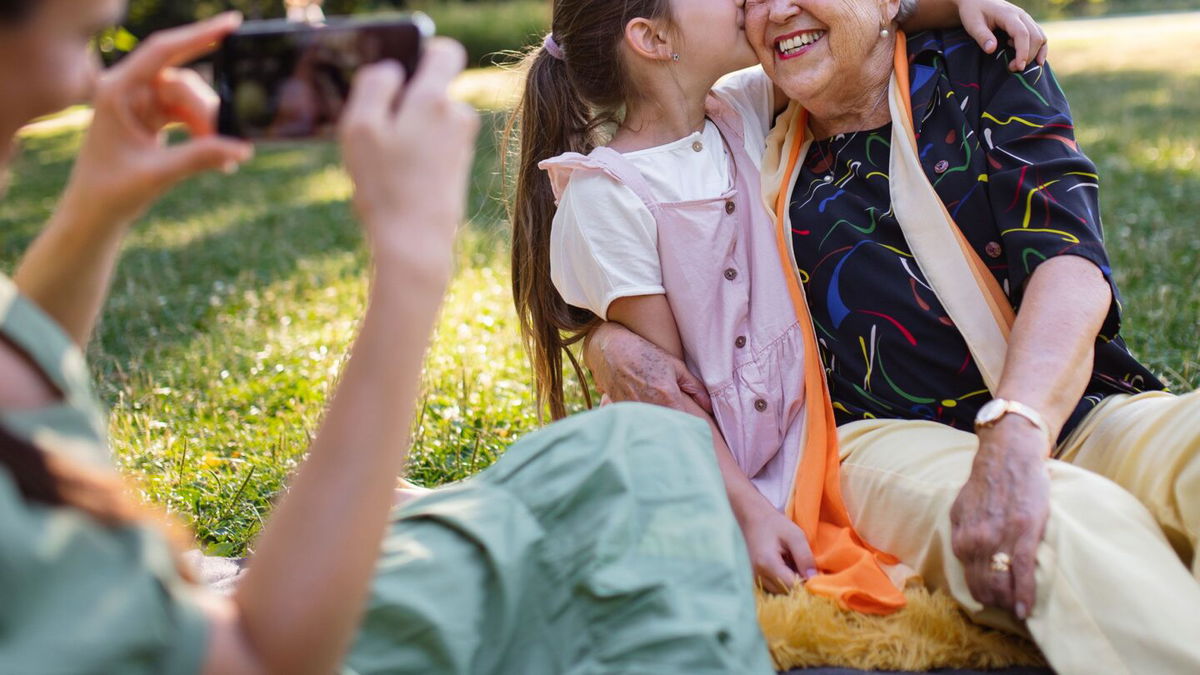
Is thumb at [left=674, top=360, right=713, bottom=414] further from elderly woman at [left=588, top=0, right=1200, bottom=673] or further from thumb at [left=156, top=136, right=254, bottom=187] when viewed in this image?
thumb at [left=156, top=136, right=254, bottom=187]

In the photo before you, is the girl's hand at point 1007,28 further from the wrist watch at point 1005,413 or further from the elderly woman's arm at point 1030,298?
the wrist watch at point 1005,413

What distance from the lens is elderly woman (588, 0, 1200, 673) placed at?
7.52 ft

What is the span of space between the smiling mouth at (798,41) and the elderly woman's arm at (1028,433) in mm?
800

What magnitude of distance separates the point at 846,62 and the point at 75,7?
2.09 m

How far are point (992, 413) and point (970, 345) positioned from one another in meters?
0.37

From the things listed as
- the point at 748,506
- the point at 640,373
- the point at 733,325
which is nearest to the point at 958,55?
the point at 733,325

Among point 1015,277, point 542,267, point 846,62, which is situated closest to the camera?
point 1015,277

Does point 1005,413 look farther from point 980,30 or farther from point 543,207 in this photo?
point 543,207

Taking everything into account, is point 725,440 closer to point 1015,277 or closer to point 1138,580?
point 1015,277

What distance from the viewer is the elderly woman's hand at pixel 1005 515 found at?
2.30 metres

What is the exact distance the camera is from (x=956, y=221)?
2.92 meters

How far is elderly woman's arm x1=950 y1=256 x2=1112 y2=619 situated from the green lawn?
1.74m

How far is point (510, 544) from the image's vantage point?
187cm

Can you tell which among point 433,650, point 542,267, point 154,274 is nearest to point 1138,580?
point 433,650
